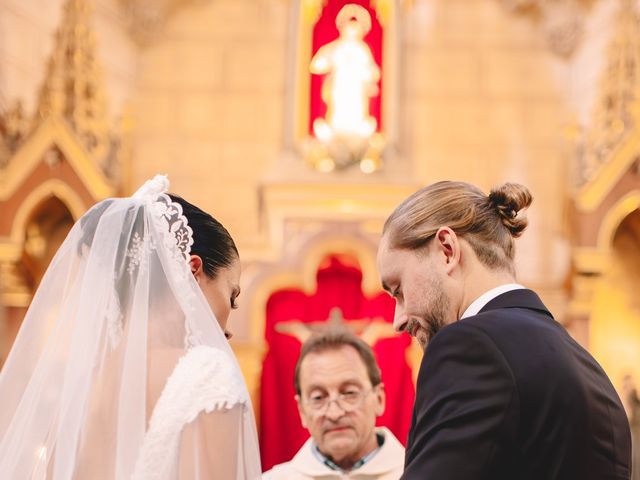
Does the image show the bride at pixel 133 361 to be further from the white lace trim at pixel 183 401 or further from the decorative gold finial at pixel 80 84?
the decorative gold finial at pixel 80 84

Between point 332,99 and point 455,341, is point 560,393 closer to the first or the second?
point 455,341

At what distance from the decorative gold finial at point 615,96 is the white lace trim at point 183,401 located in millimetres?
4287

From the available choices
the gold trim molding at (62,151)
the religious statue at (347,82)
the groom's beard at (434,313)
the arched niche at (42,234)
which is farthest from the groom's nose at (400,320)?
the religious statue at (347,82)

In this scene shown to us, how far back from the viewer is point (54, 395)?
2.29 metres

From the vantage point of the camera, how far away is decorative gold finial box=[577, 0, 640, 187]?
596cm

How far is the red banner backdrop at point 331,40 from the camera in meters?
6.92

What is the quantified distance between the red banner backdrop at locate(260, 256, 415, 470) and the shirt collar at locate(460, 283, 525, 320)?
3953 millimetres

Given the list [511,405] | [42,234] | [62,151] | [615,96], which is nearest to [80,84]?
[62,151]

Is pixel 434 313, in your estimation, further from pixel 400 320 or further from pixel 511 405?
pixel 511 405

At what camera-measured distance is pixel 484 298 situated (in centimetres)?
199

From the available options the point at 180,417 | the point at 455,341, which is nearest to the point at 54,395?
the point at 180,417

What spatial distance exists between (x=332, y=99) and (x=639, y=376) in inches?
111

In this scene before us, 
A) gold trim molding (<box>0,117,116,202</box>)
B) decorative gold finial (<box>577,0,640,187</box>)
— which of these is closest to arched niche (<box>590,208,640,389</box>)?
decorative gold finial (<box>577,0,640,187</box>)

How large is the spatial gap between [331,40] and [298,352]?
240 centimetres
